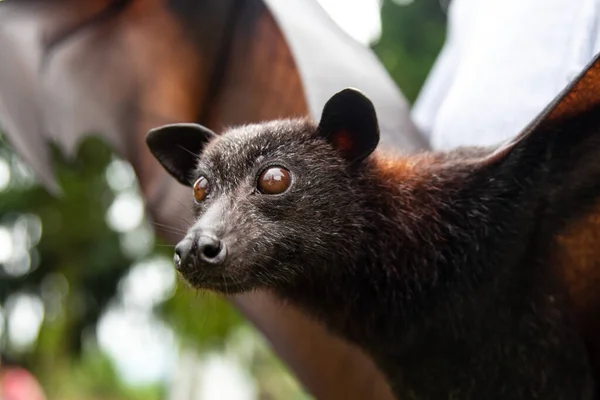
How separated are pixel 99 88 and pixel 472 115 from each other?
2.31ft

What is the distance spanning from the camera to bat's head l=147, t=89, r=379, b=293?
64 centimetres

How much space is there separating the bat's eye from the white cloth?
1.35ft

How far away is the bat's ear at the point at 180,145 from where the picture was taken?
0.80 meters

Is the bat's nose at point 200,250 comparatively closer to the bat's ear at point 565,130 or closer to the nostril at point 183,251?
the nostril at point 183,251

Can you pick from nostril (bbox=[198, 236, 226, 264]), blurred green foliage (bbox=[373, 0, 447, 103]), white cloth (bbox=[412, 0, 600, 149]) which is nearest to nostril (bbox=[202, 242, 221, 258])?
nostril (bbox=[198, 236, 226, 264])

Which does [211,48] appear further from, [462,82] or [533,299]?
[533,299]

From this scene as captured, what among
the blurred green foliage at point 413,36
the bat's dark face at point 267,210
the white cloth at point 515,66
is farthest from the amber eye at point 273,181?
the blurred green foliage at point 413,36

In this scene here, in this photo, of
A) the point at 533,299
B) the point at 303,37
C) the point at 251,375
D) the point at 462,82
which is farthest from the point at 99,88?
the point at 251,375

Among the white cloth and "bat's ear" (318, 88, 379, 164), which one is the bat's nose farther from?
the white cloth

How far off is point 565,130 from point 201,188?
1.20ft

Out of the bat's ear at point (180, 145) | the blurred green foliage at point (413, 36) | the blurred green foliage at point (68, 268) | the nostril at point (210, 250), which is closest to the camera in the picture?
the nostril at point (210, 250)

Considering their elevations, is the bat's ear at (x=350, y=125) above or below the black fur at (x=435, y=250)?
above

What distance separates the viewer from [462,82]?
102cm

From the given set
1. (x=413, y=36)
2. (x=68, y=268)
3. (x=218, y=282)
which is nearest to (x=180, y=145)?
(x=218, y=282)
